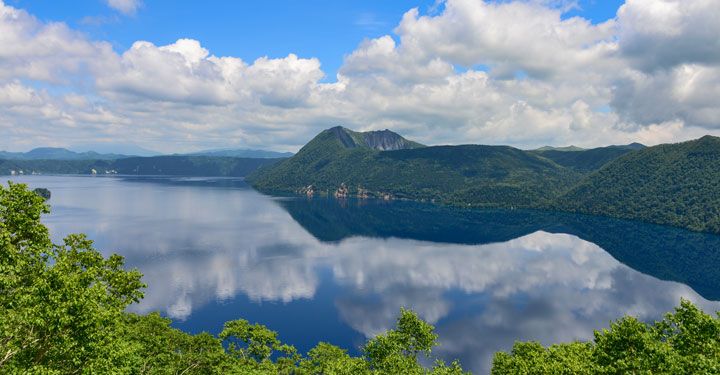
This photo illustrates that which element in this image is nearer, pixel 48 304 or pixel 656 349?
pixel 48 304

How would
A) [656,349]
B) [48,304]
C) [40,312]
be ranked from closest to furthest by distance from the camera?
1. [40,312]
2. [48,304]
3. [656,349]

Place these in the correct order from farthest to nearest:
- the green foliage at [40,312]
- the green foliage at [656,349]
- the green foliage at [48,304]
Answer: the green foliage at [656,349] < the green foliage at [48,304] < the green foliage at [40,312]

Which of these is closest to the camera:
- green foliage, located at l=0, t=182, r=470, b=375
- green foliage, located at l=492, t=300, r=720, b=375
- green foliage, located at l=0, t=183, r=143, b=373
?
green foliage, located at l=0, t=183, r=143, b=373

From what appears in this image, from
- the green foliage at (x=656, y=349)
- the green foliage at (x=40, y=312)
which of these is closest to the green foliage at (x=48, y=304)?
the green foliage at (x=40, y=312)

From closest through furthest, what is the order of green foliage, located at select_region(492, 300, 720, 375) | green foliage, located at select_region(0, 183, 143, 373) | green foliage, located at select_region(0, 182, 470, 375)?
green foliage, located at select_region(0, 183, 143, 373)
green foliage, located at select_region(0, 182, 470, 375)
green foliage, located at select_region(492, 300, 720, 375)

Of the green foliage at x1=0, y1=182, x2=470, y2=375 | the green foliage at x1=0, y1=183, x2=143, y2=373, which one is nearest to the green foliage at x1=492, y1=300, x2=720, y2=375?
the green foliage at x1=0, y1=182, x2=470, y2=375

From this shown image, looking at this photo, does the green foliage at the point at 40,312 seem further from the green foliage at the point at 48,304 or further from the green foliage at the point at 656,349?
the green foliage at the point at 656,349

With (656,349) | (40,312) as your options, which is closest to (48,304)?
(40,312)

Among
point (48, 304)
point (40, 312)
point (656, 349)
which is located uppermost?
point (48, 304)

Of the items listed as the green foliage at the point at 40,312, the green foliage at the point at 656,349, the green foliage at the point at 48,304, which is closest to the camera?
the green foliage at the point at 40,312

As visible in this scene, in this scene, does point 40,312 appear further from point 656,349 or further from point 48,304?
point 656,349

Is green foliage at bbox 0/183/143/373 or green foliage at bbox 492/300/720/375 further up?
green foliage at bbox 0/183/143/373

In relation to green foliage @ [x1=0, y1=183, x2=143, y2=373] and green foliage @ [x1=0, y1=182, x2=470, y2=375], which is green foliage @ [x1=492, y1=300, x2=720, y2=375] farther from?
green foliage @ [x1=0, y1=183, x2=143, y2=373]
